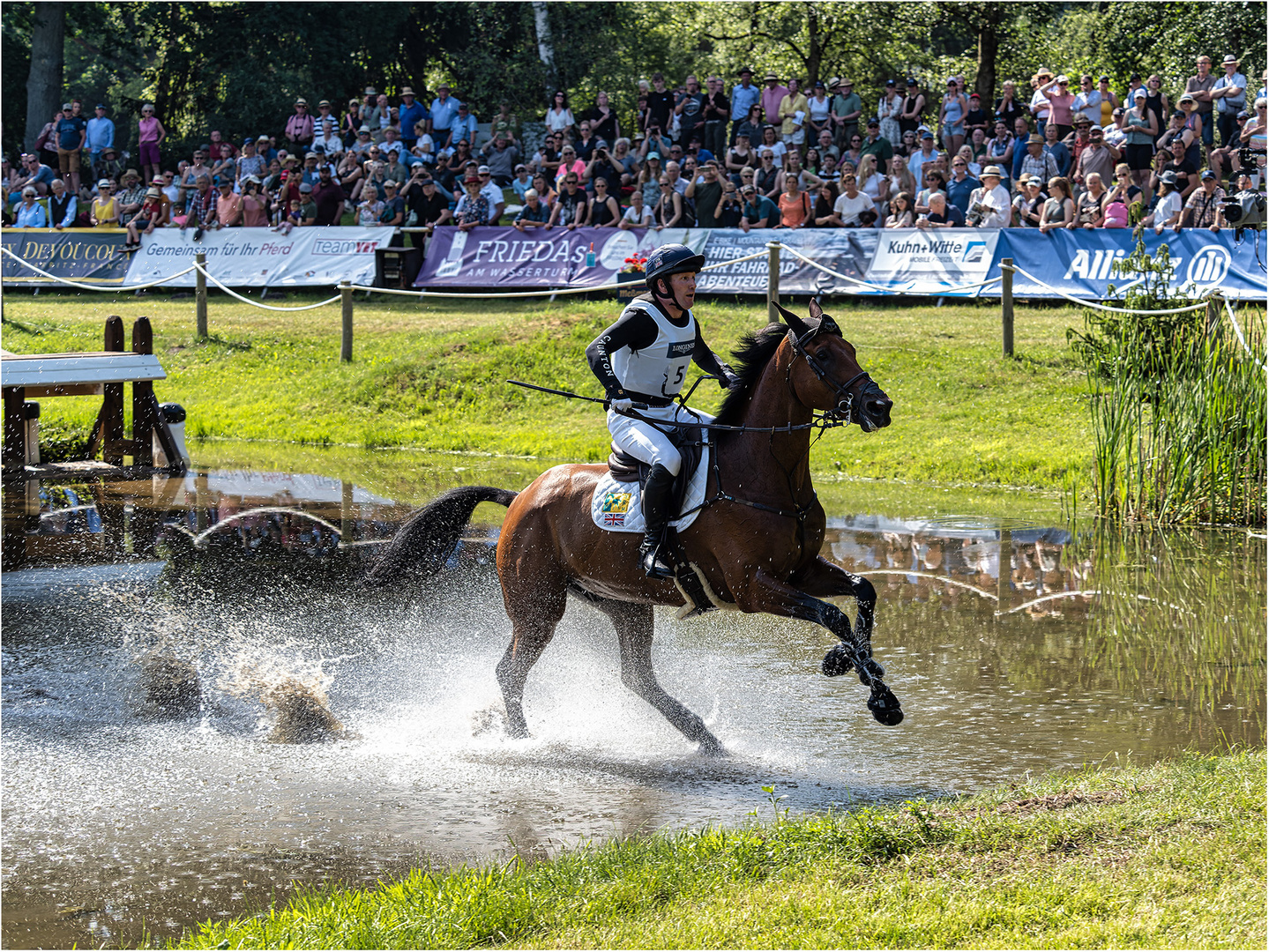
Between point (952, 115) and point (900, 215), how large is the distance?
423 centimetres

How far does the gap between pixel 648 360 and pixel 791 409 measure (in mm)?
786

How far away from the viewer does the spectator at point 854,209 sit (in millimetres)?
20625

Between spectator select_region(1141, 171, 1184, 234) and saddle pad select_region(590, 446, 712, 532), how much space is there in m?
12.8

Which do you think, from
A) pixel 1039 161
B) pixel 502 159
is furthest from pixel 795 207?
pixel 502 159

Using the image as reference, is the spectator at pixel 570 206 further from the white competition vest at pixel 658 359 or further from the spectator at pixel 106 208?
the white competition vest at pixel 658 359

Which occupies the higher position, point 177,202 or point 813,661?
point 177,202

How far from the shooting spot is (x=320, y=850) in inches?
221

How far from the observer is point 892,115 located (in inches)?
942

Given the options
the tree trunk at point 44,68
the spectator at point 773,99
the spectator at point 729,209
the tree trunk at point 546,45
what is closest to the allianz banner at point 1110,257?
the spectator at point 729,209

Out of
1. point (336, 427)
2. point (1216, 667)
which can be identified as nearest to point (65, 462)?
point (336, 427)

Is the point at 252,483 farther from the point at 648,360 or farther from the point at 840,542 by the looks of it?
the point at 648,360

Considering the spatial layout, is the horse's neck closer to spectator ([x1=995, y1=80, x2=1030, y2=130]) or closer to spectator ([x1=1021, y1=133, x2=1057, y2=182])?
spectator ([x1=1021, y1=133, x2=1057, y2=182])

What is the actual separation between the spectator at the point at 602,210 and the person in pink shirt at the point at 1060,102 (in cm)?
704

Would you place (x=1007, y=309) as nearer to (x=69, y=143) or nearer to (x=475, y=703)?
(x=475, y=703)
